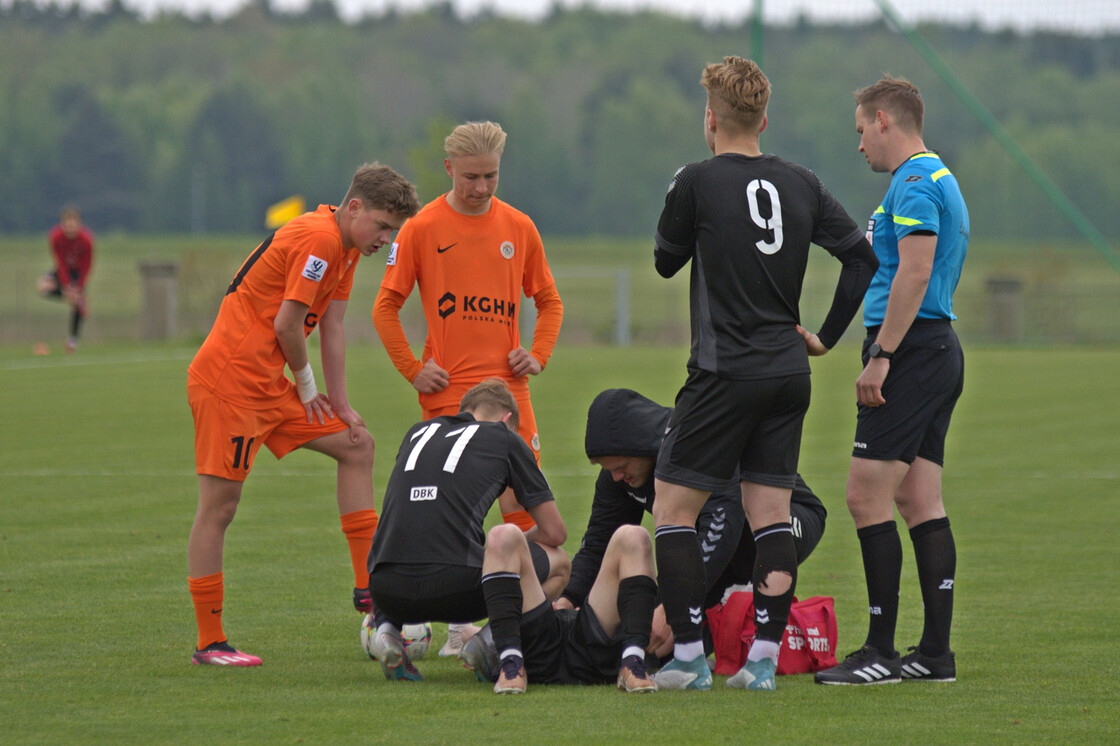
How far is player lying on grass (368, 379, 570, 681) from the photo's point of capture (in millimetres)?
4883

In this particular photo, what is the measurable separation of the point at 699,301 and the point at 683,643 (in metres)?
1.15

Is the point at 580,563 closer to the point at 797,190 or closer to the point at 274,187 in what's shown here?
the point at 797,190

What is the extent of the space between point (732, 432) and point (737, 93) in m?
1.12

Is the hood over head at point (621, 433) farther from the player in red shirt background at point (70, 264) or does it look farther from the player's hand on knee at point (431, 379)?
the player in red shirt background at point (70, 264)

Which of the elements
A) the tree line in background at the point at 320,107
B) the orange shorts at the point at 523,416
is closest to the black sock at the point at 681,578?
the orange shorts at the point at 523,416

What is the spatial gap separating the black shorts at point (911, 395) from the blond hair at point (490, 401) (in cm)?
127

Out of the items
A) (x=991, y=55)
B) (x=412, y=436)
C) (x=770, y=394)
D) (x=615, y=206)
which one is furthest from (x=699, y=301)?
(x=615, y=206)

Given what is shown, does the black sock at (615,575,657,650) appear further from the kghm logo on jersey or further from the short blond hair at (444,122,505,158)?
the short blond hair at (444,122,505,158)

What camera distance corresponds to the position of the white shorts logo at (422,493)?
16.1 feet

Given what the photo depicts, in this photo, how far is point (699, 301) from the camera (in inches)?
191

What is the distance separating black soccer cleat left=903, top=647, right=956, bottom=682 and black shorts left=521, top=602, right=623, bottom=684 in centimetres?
105

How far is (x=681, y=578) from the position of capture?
15.9 feet

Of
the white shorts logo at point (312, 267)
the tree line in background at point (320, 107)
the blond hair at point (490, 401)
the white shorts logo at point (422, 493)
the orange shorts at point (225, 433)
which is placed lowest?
the white shorts logo at point (422, 493)

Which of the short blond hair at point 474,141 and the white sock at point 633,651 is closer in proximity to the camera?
the white sock at point 633,651
